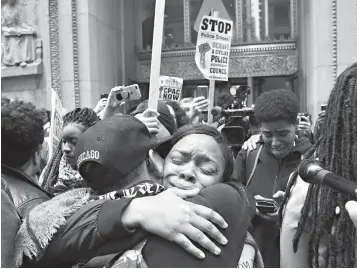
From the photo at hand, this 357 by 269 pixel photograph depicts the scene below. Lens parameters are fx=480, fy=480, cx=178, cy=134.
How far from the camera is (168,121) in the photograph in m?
3.11

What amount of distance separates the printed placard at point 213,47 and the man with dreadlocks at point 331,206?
10.5ft

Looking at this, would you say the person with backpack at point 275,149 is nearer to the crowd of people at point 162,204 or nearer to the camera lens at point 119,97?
the camera lens at point 119,97

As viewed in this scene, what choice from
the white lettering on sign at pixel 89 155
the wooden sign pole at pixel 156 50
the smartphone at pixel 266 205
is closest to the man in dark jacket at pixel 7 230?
the white lettering on sign at pixel 89 155

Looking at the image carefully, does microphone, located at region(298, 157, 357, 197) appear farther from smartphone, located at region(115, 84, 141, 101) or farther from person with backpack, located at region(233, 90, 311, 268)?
smartphone, located at region(115, 84, 141, 101)

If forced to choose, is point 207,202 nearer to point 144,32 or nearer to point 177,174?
point 177,174

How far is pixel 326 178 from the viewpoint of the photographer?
1.43 m

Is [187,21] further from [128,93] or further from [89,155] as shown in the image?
[89,155]

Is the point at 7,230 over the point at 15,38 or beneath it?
beneath

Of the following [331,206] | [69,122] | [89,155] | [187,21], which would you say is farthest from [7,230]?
[187,21]

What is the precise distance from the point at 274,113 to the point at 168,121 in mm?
785

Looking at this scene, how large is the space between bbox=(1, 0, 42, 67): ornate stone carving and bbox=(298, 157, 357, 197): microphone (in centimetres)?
868

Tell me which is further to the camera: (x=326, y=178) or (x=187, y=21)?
(x=187, y=21)

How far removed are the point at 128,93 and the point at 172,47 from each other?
25.5 ft

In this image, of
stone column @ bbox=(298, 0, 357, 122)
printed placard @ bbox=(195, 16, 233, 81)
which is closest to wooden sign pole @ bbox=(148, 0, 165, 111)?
printed placard @ bbox=(195, 16, 233, 81)
